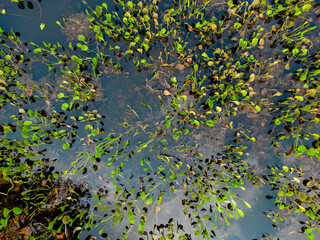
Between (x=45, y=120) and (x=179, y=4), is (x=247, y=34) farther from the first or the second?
(x=45, y=120)

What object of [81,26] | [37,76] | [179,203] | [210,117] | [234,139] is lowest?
[179,203]

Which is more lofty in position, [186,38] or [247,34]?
[186,38]

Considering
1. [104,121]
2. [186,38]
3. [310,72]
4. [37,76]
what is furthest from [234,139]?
[37,76]

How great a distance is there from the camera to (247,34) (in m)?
2.94

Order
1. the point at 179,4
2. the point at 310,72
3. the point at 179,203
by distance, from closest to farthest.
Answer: the point at 310,72 → the point at 179,4 → the point at 179,203

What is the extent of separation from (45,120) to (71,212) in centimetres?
183

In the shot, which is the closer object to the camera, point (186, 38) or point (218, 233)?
point (186, 38)

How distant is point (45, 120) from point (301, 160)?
5.34m

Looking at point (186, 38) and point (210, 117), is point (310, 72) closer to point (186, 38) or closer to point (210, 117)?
point (210, 117)

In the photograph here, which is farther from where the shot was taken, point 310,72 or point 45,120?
point 45,120

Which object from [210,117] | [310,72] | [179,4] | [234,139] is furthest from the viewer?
[234,139]

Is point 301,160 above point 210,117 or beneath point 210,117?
beneath

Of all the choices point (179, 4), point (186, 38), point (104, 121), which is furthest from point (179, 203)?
point (179, 4)

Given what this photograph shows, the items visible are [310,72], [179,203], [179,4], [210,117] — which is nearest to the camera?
[310,72]
